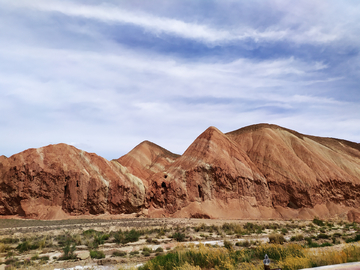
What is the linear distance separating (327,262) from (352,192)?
4951 cm

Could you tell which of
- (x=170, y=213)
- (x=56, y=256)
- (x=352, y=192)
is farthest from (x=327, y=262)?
(x=352, y=192)

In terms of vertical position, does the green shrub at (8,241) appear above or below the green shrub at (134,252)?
above

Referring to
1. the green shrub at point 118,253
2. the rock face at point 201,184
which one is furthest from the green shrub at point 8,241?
the rock face at point 201,184

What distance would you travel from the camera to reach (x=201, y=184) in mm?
46781

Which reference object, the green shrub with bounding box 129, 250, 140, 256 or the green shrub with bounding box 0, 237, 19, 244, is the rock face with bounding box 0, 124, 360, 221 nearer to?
the green shrub with bounding box 0, 237, 19, 244

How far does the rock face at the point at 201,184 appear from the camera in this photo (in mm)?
40062

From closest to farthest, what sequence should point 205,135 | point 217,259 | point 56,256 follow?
point 217,259 → point 56,256 → point 205,135

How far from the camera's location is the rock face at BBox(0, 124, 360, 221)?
40062mm

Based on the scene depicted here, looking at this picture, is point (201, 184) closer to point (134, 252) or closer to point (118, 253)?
point (134, 252)

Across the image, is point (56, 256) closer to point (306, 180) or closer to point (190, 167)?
point (190, 167)

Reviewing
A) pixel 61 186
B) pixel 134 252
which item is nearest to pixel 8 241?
pixel 134 252

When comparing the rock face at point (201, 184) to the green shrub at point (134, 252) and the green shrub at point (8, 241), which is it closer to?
the green shrub at point (8, 241)

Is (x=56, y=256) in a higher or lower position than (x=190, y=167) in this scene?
lower

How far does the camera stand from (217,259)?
408 inches
